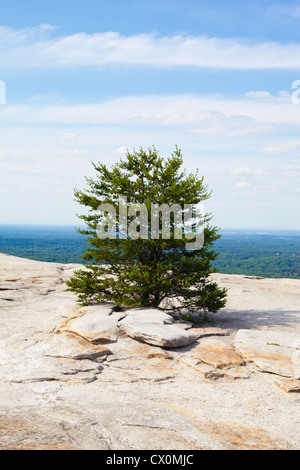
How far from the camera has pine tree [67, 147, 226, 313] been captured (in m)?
15.2

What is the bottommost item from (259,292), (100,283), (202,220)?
(259,292)

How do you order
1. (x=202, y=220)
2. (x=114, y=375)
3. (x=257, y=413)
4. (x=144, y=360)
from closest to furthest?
(x=257, y=413)
(x=114, y=375)
(x=144, y=360)
(x=202, y=220)

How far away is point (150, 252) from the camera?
16.1m

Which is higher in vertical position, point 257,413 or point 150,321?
point 150,321

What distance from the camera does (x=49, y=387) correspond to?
31.6ft

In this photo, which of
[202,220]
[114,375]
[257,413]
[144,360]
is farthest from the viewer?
[202,220]

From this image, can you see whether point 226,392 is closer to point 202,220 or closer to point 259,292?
point 202,220

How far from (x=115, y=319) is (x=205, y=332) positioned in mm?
3454

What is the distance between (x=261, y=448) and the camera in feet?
22.7

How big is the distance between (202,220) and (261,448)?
10.3 m

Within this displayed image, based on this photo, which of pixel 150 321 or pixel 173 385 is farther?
pixel 150 321

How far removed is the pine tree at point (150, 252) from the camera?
49.9ft

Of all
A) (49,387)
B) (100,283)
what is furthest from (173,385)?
(100,283)
